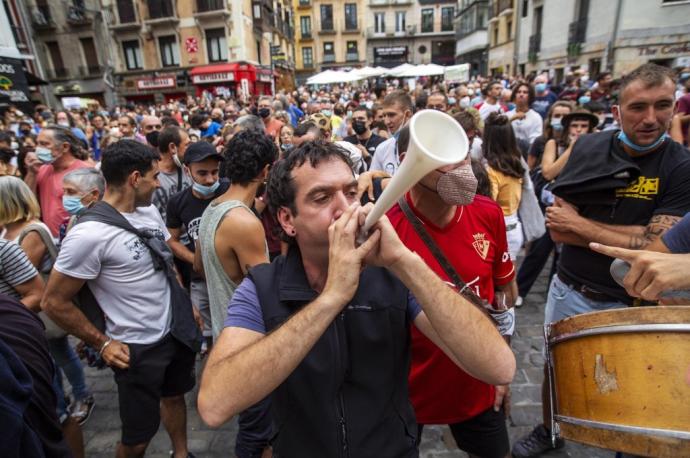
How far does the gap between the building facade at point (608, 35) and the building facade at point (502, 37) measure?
4979 millimetres

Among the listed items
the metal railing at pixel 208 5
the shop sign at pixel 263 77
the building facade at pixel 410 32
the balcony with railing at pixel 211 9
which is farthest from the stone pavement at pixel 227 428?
the building facade at pixel 410 32

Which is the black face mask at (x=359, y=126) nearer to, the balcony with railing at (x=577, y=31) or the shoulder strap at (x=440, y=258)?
the shoulder strap at (x=440, y=258)

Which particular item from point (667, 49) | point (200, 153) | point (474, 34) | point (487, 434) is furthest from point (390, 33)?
point (487, 434)

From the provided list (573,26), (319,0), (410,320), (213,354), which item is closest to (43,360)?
(213,354)

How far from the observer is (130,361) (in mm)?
2484

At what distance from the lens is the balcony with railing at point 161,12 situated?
28.4m

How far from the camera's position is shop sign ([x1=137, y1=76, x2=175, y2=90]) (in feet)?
98.9

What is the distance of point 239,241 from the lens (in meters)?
2.47

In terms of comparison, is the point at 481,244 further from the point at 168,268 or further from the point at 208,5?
the point at 208,5

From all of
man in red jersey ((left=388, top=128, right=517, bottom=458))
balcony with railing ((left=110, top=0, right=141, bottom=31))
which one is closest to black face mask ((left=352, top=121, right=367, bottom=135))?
man in red jersey ((left=388, top=128, right=517, bottom=458))

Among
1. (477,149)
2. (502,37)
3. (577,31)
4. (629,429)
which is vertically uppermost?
(502,37)

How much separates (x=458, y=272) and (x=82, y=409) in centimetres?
352

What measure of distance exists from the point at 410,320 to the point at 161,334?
183cm

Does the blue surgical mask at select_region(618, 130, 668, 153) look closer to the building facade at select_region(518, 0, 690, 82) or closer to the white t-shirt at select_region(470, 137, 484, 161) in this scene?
the white t-shirt at select_region(470, 137, 484, 161)
